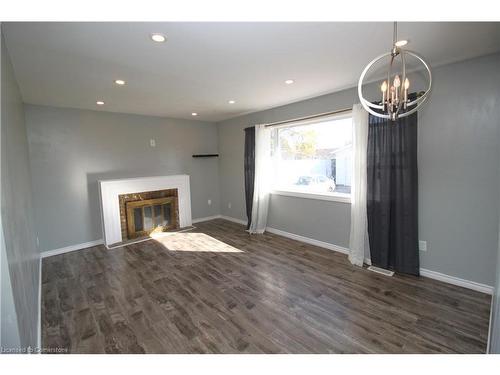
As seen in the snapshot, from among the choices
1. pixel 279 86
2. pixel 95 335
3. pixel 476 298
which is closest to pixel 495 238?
pixel 476 298

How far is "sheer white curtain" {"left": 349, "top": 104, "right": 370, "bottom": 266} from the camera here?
2951 mm

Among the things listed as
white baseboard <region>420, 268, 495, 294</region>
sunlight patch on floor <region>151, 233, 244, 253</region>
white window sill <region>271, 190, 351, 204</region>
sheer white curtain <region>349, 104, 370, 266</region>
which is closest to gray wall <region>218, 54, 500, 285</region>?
white baseboard <region>420, 268, 495, 294</region>

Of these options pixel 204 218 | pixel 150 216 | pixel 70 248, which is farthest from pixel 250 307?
pixel 204 218

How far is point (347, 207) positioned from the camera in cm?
335

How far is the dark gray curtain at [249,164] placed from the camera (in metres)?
4.50

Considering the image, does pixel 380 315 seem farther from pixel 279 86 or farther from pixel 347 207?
pixel 279 86

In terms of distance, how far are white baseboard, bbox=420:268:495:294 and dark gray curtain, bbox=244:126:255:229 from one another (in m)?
2.88

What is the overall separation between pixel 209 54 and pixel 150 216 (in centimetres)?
348

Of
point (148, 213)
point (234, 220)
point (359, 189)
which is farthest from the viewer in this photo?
point (234, 220)

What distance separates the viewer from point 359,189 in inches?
120

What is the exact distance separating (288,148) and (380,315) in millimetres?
2952

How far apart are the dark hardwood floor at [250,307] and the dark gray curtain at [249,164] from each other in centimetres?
143

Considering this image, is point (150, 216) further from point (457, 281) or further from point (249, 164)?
point (457, 281)

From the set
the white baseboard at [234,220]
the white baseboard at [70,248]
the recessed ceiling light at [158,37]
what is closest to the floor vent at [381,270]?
the white baseboard at [234,220]
